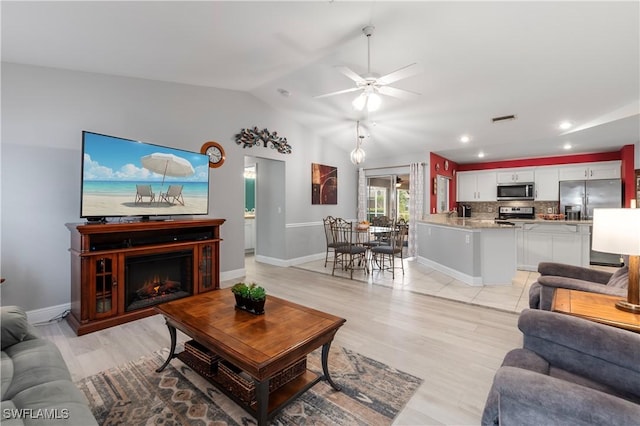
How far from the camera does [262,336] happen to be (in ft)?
5.60

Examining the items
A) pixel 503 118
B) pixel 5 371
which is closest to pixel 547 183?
pixel 503 118

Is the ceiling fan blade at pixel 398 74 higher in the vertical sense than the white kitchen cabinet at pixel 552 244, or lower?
higher

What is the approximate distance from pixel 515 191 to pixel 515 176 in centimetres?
41

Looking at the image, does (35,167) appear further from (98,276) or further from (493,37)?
(493,37)

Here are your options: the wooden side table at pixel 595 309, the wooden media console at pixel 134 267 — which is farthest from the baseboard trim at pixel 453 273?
the wooden media console at pixel 134 267

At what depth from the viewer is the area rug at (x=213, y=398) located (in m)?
1.69

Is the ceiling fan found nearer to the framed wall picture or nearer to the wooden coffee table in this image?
the wooden coffee table

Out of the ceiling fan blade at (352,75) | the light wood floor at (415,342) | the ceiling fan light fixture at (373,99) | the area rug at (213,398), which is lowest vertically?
the area rug at (213,398)

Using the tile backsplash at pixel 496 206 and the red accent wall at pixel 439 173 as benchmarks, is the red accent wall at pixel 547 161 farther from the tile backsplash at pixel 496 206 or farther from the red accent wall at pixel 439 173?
the tile backsplash at pixel 496 206

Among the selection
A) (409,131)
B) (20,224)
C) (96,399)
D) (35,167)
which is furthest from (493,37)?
(20,224)

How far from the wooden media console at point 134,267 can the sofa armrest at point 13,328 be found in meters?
1.18

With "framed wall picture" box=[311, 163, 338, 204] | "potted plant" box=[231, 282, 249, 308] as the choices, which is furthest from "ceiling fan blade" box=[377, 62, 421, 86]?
"framed wall picture" box=[311, 163, 338, 204]

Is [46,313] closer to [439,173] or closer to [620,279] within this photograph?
[620,279]

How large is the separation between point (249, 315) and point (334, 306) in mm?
1739
